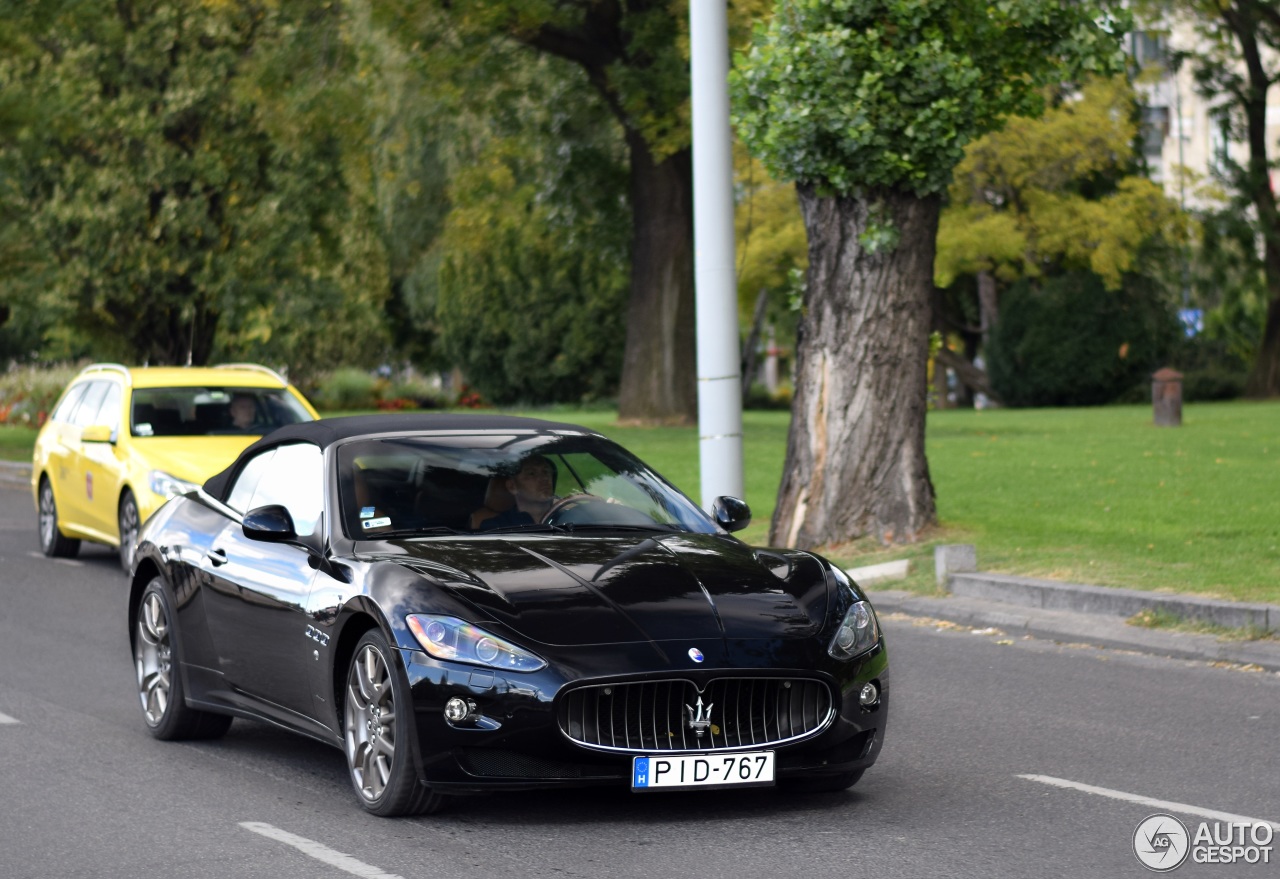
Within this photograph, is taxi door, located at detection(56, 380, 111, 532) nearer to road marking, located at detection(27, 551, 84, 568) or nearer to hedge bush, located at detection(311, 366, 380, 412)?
road marking, located at detection(27, 551, 84, 568)

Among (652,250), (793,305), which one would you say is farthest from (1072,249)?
(793,305)

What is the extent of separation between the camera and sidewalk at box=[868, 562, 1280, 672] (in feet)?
35.7

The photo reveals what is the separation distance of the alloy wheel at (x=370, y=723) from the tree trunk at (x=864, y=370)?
342 inches

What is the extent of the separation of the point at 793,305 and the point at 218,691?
8.45m

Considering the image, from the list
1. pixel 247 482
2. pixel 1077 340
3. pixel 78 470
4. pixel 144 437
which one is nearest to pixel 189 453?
pixel 144 437

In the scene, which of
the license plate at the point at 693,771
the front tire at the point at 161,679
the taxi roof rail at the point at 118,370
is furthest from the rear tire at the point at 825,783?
the taxi roof rail at the point at 118,370

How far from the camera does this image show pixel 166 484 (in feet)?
49.2

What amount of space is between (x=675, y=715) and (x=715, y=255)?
28.3 feet

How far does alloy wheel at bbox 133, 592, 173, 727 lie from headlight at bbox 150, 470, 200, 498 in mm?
6000

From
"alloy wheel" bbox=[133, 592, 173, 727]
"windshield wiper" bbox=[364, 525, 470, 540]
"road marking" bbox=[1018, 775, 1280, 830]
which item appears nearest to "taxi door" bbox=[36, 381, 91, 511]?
"alloy wheel" bbox=[133, 592, 173, 727]

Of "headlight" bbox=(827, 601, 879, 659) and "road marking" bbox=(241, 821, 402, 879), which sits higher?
"headlight" bbox=(827, 601, 879, 659)

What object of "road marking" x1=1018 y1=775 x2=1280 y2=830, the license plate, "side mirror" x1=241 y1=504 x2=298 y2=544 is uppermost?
"side mirror" x1=241 y1=504 x2=298 y2=544

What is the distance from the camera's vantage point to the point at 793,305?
15.8 meters

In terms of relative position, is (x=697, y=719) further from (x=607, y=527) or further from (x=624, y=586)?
(x=607, y=527)
